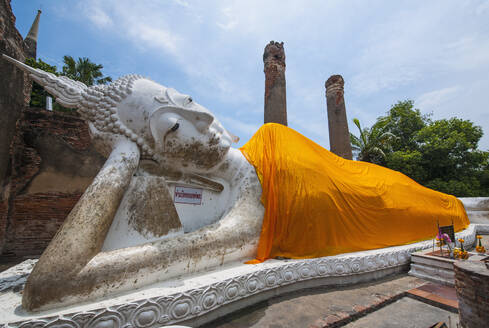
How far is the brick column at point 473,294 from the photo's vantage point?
1303mm

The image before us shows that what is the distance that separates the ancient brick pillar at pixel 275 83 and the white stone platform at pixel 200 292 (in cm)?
519

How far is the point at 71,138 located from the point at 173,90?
4.18m

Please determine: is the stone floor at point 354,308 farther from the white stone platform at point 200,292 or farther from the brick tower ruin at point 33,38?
the brick tower ruin at point 33,38

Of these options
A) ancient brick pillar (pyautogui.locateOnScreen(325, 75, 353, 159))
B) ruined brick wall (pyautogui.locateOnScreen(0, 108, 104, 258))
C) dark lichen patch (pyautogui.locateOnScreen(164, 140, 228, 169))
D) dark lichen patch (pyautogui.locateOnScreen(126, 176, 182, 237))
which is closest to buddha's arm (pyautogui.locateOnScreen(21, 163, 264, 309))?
dark lichen patch (pyautogui.locateOnScreen(126, 176, 182, 237))

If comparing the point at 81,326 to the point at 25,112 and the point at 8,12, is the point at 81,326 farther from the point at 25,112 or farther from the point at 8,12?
the point at 8,12

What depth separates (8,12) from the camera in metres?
4.25

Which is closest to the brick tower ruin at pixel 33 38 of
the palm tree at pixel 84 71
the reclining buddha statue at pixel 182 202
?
the palm tree at pixel 84 71

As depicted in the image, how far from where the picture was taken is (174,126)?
2078 mm

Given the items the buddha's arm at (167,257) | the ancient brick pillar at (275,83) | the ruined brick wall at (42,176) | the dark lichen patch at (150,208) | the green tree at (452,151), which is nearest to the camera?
the buddha's arm at (167,257)

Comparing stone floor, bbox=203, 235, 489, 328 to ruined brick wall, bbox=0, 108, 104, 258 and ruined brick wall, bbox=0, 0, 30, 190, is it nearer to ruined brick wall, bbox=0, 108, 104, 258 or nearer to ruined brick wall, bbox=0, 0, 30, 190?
ruined brick wall, bbox=0, 108, 104, 258

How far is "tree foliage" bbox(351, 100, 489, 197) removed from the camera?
10570mm

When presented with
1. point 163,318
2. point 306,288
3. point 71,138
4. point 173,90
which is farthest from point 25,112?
point 306,288

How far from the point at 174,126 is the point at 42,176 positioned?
4.43m

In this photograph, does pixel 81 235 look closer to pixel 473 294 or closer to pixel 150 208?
pixel 150 208
